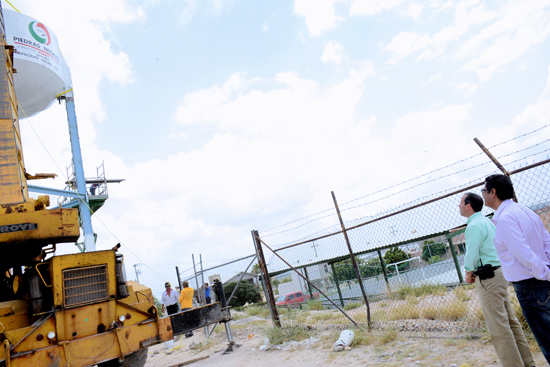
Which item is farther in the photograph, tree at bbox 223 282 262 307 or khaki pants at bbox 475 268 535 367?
tree at bbox 223 282 262 307

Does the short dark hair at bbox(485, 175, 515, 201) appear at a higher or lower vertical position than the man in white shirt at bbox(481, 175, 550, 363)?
higher

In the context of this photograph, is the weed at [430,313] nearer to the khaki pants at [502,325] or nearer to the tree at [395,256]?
the khaki pants at [502,325]

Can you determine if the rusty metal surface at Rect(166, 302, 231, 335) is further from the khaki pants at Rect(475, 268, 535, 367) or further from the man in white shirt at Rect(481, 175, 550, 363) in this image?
the man in white shirt at Rect(481, 175, 550, 363)

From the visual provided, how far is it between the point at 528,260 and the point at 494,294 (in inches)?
41.4

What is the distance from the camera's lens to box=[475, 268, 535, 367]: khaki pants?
3244mm

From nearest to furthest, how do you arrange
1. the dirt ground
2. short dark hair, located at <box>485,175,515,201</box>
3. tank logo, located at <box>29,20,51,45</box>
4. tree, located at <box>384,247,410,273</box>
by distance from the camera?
short dark hair, located at <box>485,175,515,201</box> → the dirt ground → tank logo, located at <box>29,20,51,45</box> → tree, located at <box>384,247,410,273</box>

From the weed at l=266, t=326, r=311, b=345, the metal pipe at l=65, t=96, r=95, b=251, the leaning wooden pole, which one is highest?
the metal pipe at l=65, t=96, r=95, b=251

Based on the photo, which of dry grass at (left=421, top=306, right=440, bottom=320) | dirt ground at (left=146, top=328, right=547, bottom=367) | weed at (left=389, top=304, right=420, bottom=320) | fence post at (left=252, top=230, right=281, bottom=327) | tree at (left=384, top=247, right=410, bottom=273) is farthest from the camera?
tree at (left=384, top=247, right=410, bottom=273)

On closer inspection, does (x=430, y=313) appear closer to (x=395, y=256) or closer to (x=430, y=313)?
(x=430, y=313)

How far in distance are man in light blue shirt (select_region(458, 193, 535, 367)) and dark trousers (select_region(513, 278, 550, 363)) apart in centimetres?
70

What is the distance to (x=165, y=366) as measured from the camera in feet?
25.5

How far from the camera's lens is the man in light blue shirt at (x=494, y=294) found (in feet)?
10.7

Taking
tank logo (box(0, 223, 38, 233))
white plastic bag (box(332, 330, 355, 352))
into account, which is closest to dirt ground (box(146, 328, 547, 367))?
white plastic bag (box(332, 330, 355, 352))

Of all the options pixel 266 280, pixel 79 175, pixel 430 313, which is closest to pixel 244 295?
pixel 79 175
